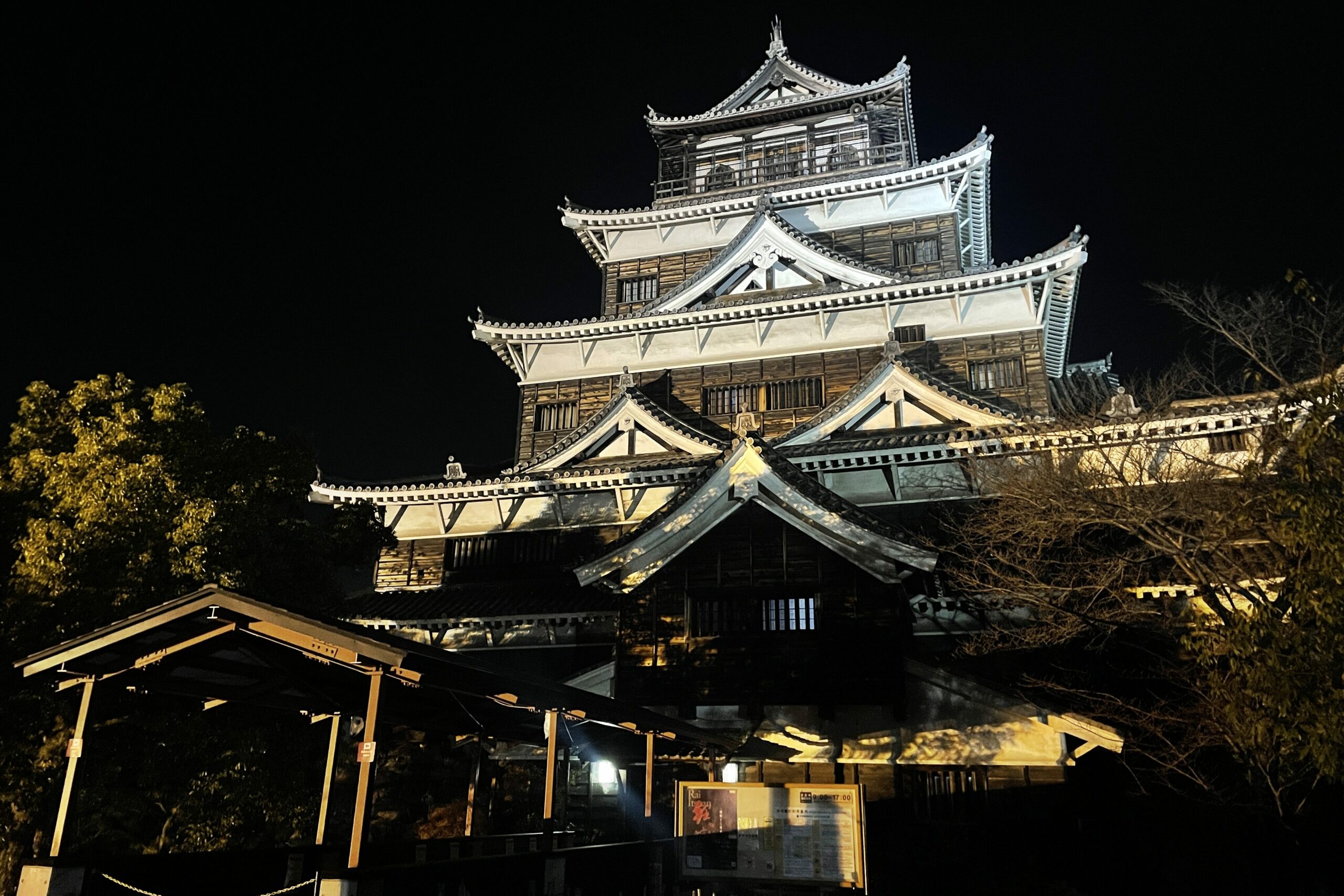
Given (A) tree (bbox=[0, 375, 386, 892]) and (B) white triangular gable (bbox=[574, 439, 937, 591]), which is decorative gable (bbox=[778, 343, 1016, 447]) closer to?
(B) white triangular gable (bbox=[574, 439, 937, 591])

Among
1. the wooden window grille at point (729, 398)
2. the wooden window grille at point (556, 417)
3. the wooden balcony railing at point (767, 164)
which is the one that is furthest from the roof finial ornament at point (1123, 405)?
the wooden window grille at point (556, 417)

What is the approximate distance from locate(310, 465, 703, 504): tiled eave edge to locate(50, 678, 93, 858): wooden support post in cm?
1480

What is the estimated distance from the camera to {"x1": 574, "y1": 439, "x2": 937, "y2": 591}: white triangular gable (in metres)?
16.7

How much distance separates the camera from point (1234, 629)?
10.6 meters

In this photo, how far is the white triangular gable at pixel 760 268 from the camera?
1102 inches

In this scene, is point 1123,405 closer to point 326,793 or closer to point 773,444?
point 773,444

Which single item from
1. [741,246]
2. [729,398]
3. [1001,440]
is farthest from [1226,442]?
[741,246]

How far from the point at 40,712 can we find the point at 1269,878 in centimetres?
2025

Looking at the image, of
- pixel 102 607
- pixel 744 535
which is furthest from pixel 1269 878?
pixel 102 607

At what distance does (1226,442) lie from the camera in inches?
834

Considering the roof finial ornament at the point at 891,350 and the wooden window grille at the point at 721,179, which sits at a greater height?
the wooden window grille at the point at 721,179

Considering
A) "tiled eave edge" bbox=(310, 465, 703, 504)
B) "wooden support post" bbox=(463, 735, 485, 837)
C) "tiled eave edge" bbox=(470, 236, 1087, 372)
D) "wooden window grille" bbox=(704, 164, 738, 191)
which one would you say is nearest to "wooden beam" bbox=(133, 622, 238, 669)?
"wooden support post" bbox=(463, 735, 485, 837)

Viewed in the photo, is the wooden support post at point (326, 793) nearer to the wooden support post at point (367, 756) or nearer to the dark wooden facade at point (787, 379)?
the wooden support post at point (367, 756)

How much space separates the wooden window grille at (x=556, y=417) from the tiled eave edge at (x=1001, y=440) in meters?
8.30
